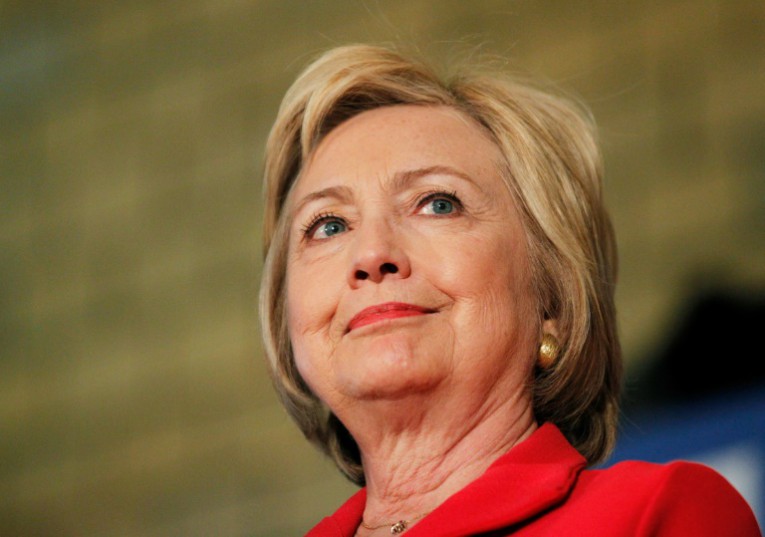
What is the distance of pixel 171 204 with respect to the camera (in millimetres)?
4723

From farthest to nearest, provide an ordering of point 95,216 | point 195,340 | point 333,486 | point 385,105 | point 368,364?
point 95,216, point 195,340, point 333,486, point 385,105, point 368,364

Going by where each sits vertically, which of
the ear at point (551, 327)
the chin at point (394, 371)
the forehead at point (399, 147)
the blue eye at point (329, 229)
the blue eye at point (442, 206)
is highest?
the forehead at point (399, 147)

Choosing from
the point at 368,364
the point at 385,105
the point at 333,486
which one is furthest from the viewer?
the point at 333,486

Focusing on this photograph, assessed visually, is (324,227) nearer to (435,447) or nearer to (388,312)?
(388,312)

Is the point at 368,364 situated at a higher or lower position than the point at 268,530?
higher

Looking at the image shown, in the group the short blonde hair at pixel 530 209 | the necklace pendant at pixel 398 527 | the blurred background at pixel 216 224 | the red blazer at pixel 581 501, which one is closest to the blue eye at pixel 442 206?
the short blonde hair at pixel 530 209

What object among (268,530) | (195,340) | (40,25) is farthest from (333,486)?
(40,25)

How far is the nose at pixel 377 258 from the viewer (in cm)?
188

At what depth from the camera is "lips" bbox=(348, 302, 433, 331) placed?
6.11ft

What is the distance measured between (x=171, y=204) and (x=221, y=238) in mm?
295

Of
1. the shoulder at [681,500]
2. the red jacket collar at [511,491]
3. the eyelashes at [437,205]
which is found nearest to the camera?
the shoulder at [681,500]

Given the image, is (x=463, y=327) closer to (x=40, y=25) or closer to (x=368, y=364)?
(x=368, y=364)

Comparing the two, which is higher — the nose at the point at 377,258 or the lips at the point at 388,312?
the nose at the point at 377,258

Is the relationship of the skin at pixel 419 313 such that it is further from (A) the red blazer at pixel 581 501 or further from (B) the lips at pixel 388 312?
(A) the red blazer at pixel 581 501
